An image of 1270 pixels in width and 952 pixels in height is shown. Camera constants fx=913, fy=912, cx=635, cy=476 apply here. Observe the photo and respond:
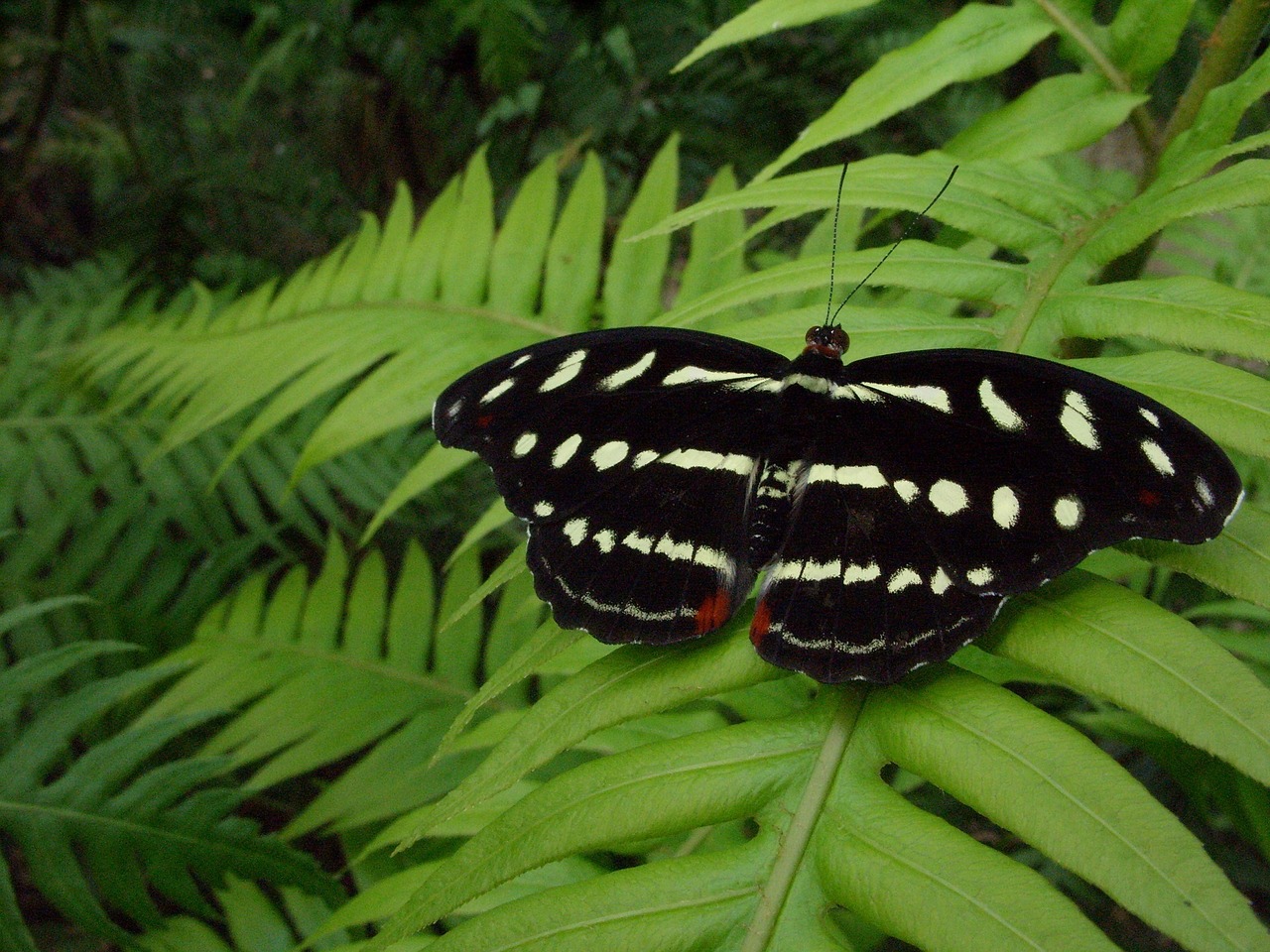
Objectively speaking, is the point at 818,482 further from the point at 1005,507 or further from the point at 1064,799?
the point at 1064,799

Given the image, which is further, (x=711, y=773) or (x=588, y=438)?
(x=588, y=438)

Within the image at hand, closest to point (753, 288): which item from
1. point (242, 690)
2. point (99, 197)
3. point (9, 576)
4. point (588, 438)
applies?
point (588, 438)

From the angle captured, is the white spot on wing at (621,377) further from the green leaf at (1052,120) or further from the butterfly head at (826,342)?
the green leaf at (1052,120)

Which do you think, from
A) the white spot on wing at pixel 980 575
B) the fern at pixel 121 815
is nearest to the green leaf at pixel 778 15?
the white spot on wing at pixel 980 575

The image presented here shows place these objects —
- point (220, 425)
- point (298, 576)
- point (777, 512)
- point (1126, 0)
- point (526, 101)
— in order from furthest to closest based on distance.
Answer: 1. point (526, 101)
2. point (220, 425)
3. point (298, 576)
4. point (1126, 0)
5. point (777, 512)

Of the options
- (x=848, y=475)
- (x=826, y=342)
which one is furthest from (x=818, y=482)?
(x=826, y=342)

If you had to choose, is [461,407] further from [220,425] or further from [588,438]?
[220,425]

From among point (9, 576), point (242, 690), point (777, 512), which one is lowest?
point (242, 690)
